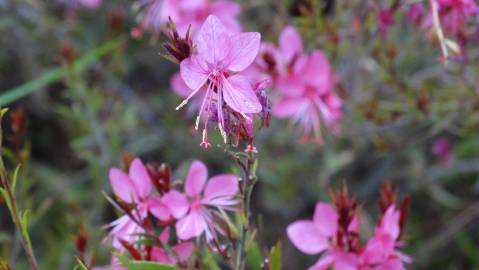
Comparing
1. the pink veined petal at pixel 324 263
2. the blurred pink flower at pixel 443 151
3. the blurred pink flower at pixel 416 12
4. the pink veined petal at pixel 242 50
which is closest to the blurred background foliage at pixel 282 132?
the blurred pink flower at pixel 443 151

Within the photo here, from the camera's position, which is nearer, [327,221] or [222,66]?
[222,66]

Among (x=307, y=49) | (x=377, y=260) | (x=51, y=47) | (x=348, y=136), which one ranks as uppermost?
(x=51, y=47)

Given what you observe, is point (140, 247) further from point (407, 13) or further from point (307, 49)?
point (307, 49)

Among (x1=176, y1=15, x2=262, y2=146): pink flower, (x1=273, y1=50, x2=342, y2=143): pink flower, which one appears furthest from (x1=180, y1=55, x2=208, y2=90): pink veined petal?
(x1=273, y1=50, x2=342, y2=143): pink flower

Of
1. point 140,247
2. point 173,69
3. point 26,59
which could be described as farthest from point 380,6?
point 26,59

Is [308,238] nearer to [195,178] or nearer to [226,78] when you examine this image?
[195,178]

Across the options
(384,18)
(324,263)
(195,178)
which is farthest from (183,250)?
(384,18)
